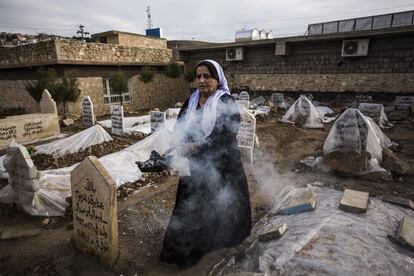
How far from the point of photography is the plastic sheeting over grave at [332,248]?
189cm

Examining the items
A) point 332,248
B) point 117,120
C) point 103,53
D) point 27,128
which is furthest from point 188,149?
point 103,53

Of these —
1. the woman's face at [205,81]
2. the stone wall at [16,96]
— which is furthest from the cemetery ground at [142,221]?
the stone wall at [16,96]

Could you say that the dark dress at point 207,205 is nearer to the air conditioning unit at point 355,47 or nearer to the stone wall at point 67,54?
the stone wall at point 67,54

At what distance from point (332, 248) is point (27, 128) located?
770 cm

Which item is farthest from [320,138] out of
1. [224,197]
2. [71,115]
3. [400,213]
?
[71,115]

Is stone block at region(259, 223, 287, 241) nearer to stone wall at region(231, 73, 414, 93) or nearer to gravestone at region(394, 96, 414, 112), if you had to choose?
gravestone at region(394, 96, 414, 112)

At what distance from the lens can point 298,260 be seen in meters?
1.98

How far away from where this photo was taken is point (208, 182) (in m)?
2.47

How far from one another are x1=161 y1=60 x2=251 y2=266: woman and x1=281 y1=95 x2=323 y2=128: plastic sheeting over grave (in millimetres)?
7580

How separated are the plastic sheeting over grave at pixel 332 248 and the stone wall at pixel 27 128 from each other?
6.70 m

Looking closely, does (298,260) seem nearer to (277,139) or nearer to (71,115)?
(277,139)

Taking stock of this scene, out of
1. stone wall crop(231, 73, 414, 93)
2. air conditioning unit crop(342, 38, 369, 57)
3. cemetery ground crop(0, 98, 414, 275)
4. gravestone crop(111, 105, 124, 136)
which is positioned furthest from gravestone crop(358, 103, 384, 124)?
gravestone crop(111, 105, 124, 136)

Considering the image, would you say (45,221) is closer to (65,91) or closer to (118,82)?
(65,91)

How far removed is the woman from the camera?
2.27 metres
